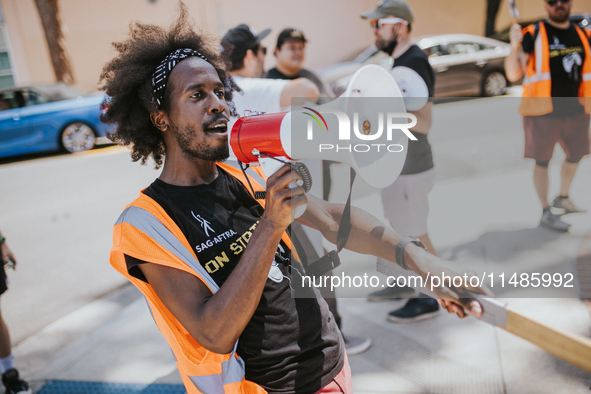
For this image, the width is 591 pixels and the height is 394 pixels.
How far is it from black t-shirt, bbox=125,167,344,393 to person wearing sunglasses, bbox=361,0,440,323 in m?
0.95

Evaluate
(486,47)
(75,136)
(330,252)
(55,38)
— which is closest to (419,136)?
(330,252)

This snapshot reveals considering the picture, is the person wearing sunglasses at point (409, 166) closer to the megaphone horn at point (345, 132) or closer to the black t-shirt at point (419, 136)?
the black t-shirt at point (419, 136)

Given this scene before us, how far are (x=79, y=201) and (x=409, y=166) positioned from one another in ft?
17.5

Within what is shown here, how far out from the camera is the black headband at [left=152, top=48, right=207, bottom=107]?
1421 millimetres

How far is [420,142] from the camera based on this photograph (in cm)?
266

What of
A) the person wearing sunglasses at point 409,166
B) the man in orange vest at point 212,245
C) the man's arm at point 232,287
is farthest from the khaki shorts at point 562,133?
the man's arm at point 232,287

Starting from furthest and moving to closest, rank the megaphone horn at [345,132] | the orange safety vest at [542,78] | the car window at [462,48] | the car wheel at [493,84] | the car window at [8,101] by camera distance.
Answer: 1. the car wheel at [493,84]
2. the car window at [462,48]
3. the car window at [8,101]
4. the orange safety vest at [542,78]
5. the megaphone horn at [345,132]

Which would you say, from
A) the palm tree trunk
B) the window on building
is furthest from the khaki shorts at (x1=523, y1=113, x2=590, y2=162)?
the window on building

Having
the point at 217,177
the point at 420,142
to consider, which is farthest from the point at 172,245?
the point at 420,142

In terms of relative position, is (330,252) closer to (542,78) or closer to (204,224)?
(204,224)

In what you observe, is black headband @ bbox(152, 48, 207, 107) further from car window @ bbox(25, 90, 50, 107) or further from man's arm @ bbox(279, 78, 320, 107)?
car window @ bbox(25, 90, 50, 107)

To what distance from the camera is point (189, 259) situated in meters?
1.18

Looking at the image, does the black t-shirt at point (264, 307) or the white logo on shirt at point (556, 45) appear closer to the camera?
the black t-shirt at point (264, 307)

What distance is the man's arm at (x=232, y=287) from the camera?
1118mm
